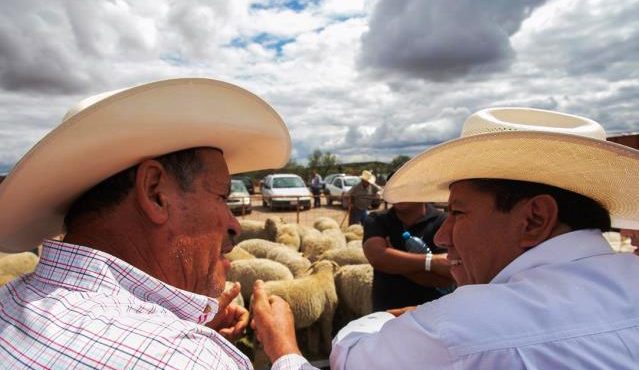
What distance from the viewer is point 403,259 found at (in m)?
2.89

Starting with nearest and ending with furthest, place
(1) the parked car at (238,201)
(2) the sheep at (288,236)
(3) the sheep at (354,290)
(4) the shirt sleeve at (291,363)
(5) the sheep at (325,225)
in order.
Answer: (4) the shirt sleeve at (291,363) → (3) the sheep at (354,290) → (2) the sheep at (288,236) → (5) the sheep at (325,225) → (1) the parked car at (238,201)

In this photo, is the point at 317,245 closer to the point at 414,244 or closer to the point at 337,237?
the point at 337,237

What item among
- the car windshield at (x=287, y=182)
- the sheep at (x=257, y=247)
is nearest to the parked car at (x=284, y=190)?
the car windshield at (x=287, y=182)

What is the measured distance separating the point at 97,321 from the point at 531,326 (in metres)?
1.00

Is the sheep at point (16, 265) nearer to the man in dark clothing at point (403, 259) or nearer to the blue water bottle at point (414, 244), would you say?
Answer: the man in dark clothing at point (403, 259)

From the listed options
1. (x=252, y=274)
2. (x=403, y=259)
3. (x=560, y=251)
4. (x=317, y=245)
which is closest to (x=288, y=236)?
(x=317, y=245)

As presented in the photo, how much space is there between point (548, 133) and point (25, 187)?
161cm

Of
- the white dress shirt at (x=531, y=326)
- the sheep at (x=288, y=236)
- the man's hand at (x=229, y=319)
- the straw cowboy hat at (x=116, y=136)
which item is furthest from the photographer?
the sheep at (x=288, y=236)

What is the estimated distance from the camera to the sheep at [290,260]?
21.7ft

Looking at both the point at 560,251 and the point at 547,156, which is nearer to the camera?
the point at 560,251

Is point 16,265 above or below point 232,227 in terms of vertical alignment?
below

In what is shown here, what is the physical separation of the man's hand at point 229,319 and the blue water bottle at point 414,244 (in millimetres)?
1554

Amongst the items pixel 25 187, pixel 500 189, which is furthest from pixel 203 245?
pixel 500 189

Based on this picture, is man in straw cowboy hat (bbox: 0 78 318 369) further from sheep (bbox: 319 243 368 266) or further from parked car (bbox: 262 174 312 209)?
parked car (bbox: 262 174 312 209)
